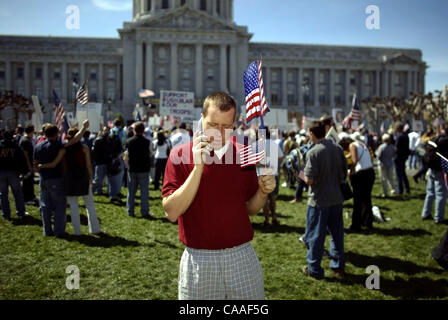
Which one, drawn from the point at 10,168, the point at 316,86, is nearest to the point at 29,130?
the point at 10,168

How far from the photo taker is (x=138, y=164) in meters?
8.69

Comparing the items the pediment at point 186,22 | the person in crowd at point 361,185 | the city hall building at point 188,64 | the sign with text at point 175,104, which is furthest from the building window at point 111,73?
the person in crowd at point 361,185

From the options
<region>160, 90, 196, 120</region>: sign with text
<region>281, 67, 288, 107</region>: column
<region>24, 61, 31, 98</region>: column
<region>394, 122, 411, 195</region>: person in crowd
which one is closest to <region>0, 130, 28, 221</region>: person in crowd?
<region>160, 90, 196, 120</region>: sign with text

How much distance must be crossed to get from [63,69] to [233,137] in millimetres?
70749

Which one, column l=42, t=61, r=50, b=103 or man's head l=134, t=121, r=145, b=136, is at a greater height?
column l=42, t=61, r=50, b=103

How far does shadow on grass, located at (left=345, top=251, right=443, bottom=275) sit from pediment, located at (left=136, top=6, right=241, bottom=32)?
199 ft

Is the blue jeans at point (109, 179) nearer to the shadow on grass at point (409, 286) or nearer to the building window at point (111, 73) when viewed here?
the shadow on grass at point (409, 286)

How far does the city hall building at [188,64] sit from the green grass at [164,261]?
48.9 meters

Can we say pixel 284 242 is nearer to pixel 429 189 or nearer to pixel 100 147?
pixel 429 189

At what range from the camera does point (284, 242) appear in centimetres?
695

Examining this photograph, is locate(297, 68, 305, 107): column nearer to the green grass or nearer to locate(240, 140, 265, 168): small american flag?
the green grass

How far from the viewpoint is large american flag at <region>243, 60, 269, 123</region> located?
2330 mm

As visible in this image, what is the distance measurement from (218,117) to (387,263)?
16.3 ft

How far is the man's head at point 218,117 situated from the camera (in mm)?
2221
